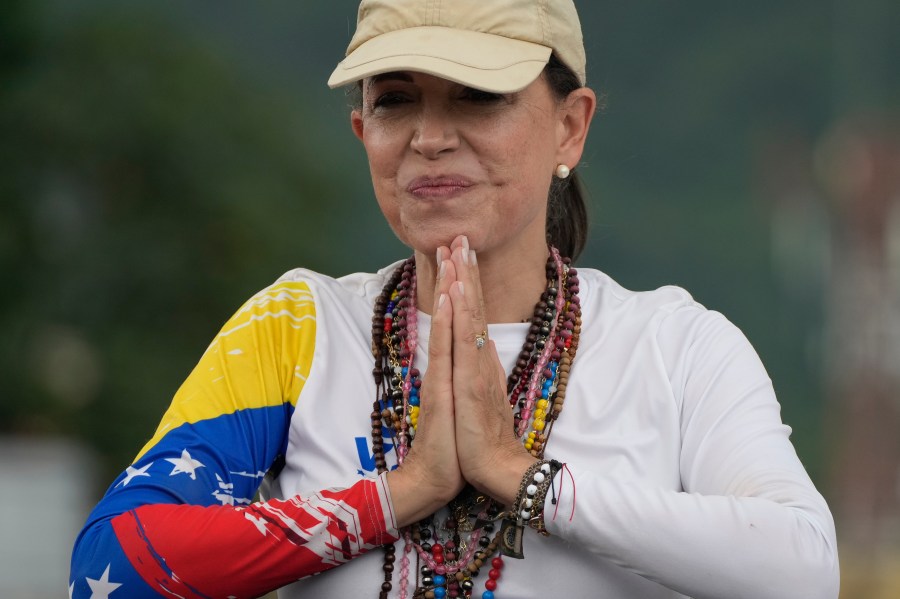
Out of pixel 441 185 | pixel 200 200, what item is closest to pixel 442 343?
pixel 441 185

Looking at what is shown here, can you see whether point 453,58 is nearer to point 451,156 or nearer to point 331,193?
point 451,156

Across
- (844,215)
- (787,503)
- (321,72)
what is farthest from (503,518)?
(321,72)

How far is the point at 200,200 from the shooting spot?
11.9m

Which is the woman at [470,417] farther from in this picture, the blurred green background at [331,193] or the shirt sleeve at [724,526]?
the blurred green background at [331,193]

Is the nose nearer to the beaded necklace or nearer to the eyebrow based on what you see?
the eyebrow

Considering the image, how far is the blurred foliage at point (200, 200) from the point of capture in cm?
1141

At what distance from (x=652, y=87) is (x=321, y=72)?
12.1 ft

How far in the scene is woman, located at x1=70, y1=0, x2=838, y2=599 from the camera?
7.64 ft

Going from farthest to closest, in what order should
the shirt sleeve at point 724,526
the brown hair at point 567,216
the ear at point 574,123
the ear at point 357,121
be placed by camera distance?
the brown hair at point 567,216, the ear at point 357,121, the ear at point 574,123, the shirt sleeve at point 724,526

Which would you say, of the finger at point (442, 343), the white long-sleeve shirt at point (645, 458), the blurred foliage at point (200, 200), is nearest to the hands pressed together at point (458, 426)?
the finger at point (442, 343)

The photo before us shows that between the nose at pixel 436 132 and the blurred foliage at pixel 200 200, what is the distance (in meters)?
7.16

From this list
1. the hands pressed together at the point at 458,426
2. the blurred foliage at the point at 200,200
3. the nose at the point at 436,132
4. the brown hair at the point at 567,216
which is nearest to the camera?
the hands pressed together at the point at 458,426

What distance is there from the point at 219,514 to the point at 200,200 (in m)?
9.76

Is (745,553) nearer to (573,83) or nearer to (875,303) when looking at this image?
(573,83)
